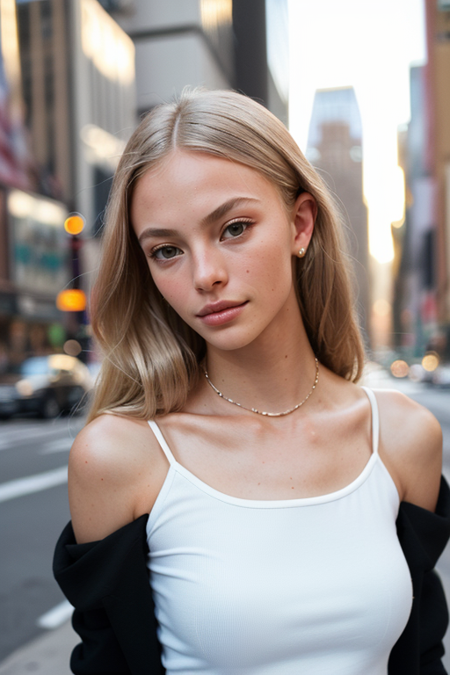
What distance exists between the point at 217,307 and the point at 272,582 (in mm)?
545

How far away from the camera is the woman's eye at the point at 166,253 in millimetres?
1204

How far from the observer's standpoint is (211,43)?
7.13ft

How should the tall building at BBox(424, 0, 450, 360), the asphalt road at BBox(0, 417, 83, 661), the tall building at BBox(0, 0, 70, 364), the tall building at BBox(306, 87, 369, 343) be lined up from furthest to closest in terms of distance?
the tall building at BBox(424, 0, 450, 360) → the tall building at BBox(0, 0, 70, 364) → the asphalt road at BBox(0, 417, 83, 661) → the tall building at BBox(306, 87, 369, 343)

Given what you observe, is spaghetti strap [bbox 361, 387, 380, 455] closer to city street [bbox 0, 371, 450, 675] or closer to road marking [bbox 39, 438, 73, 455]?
city street [bbox 0, 371, 450, 675]

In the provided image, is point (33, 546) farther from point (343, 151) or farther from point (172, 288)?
point (172, 288)

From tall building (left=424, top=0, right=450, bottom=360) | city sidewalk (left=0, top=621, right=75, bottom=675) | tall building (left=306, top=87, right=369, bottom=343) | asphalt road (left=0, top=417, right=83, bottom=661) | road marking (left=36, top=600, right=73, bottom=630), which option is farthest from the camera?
tall building (left=424, top=0, right=450, bottom=360)

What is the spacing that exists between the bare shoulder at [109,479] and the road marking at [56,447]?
7696 millimetres

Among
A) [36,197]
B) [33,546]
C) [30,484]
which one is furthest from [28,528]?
[36,197]

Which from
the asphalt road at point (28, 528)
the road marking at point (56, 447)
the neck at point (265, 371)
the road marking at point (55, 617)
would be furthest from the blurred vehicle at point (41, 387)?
the neck at point (265, 371)

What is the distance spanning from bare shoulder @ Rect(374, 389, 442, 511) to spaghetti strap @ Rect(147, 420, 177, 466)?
19.7 inches

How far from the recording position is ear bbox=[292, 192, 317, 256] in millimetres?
1335

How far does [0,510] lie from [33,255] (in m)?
18.9

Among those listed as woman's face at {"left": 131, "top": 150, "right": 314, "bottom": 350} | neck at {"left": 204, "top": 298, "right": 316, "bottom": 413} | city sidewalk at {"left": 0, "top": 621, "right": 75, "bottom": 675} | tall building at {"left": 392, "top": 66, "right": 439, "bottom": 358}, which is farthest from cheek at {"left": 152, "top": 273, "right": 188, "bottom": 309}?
tall building at {"left": 392, "top": 66, "right": 439, "bottom": 358}

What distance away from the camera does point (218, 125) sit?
1178 mm
